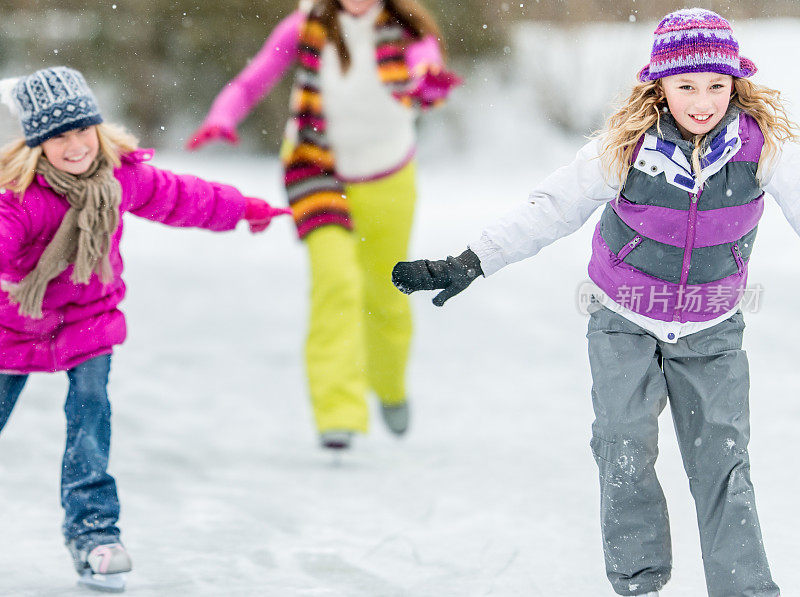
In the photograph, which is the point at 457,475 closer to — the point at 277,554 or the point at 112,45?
the point at 277,554

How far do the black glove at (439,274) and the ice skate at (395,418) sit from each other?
2461mm

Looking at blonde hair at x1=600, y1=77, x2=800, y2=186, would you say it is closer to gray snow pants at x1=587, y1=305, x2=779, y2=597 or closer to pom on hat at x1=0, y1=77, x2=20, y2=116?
gray snow pants at x1=587, y1=305, x2=779, y2=597

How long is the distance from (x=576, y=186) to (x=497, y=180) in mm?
9142

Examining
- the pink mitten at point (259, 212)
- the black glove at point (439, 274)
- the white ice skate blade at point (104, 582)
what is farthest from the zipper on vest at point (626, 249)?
the white ice skate blade at point (104, 582)

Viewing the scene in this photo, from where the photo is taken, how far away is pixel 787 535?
3816 mm

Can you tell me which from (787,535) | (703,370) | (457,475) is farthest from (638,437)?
(457,475)

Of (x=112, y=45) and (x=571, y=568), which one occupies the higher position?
(x=112, y=45)

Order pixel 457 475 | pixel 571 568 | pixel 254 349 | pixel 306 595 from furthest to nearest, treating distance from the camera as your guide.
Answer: pixel 254 349, pixel 457 475, pixel 571 568, pixel 306 595

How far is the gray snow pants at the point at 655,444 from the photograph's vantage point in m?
2.87

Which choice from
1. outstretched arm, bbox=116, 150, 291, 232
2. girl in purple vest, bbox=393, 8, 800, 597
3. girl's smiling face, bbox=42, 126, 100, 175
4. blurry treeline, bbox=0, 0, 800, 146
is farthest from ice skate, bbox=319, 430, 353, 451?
blurry treeline, bbox=0, 0, 800, 146

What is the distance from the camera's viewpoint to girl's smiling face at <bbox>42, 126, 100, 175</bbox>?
3229 millimetres

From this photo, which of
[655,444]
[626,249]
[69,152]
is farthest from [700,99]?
[69,152]

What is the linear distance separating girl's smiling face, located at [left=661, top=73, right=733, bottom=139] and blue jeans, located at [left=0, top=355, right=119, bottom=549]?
1644 millimetres

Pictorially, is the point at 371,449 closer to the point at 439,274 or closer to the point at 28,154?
the point at 28,154
